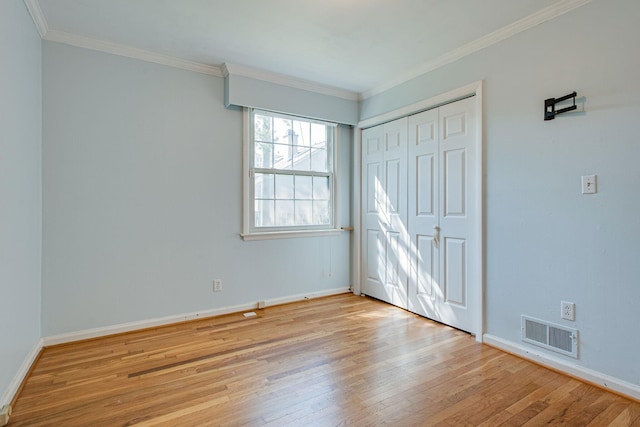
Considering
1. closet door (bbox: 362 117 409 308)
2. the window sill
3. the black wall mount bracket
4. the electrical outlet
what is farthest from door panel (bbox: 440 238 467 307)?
the window sill

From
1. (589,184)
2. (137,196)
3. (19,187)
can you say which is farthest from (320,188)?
(19,187)

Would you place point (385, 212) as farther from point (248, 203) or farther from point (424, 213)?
point (248, 203)

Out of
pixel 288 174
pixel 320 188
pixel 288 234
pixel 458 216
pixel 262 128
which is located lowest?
pixel 288 234

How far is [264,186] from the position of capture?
12.1 ft

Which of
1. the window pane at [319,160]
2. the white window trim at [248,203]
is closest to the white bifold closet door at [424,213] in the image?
the window pane at [319,160]

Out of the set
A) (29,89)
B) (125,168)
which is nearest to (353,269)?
(125,168)

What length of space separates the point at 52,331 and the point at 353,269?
308 cm

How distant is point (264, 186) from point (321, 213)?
2.73 feet

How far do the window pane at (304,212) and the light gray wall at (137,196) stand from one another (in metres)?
0.46

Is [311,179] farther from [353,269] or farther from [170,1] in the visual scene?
Result: [170,1]

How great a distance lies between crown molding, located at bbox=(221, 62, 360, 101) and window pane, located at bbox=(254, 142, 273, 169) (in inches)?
26.9

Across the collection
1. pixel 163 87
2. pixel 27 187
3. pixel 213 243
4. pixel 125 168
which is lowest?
pixel 213 243

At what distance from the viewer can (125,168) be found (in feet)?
9.57

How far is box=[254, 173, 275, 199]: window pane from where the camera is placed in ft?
11.9
